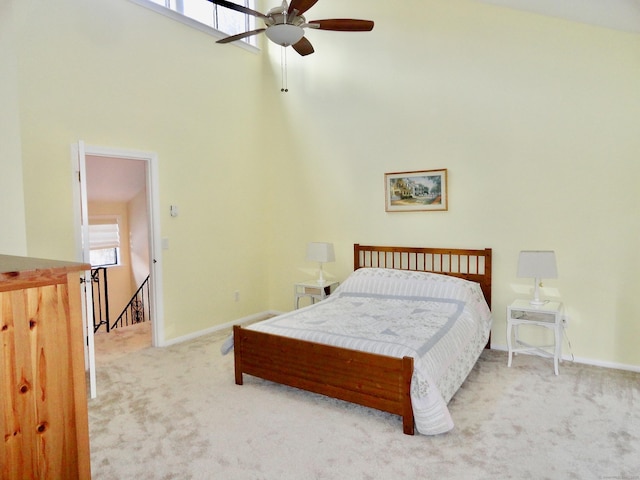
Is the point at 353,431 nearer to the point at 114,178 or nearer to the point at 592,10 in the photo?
the point at 592,10

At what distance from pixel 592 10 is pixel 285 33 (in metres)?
2.22

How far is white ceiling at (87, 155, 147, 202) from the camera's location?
5.09m

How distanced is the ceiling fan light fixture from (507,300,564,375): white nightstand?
2.80 meters

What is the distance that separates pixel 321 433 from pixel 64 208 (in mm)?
2818

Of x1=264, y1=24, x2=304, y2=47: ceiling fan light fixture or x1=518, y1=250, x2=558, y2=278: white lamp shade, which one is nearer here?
x1=264, y1=24, x2=304, y2=47: ceiling fan light fixture

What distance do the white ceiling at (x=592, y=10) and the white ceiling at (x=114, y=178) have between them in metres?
4.12

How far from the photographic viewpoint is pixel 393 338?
3000 mm

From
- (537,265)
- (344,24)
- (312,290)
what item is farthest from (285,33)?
(312,290)

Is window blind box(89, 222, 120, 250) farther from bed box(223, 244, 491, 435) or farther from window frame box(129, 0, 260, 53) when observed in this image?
bed box(223, 244, 491, 435)

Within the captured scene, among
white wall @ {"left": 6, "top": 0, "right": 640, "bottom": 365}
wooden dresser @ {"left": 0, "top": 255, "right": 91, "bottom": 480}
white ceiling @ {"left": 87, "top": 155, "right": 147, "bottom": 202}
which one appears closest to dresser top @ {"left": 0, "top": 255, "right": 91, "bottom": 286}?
wooden dresser @ {"left": 0, "top": 255, "right": 91, "bottom": 480}

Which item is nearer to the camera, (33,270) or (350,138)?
(33,270)

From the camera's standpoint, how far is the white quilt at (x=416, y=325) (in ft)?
8.57

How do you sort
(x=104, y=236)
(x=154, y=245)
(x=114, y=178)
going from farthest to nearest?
(x=104, y=236)
(x=114, y=178)
(x=154, y=245)

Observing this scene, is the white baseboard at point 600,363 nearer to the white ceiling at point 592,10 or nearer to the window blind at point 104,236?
the white ceiling at point 592,10
